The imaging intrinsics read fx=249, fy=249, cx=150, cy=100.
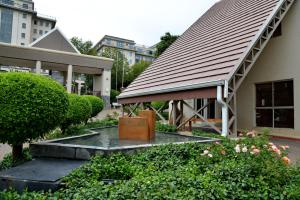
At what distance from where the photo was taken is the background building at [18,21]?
204 ft

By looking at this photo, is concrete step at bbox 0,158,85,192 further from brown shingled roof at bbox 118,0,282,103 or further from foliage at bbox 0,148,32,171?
brown shingled roof at bbox 118,0,282,103

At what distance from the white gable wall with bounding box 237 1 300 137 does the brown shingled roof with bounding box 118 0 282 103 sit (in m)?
1.51

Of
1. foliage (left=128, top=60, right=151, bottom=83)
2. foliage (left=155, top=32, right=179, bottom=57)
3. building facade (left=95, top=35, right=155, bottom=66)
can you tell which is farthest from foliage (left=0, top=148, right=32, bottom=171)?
building facade (left=95, top=35, right=155, bottom=66)

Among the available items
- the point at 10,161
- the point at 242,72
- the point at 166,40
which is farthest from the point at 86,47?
the point at 10,161

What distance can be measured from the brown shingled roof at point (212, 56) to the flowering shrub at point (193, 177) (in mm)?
3477

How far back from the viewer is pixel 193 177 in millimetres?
3631

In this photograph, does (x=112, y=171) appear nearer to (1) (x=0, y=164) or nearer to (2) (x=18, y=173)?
(2) (x=18, y=173)

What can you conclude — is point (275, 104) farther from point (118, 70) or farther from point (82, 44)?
point (82, 44)

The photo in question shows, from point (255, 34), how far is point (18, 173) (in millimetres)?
8330

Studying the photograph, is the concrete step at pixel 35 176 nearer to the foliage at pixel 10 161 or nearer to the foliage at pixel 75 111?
the foliage at pixel 10 161

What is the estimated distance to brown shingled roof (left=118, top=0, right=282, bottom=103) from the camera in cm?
857

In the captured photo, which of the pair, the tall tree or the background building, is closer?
the tall tree

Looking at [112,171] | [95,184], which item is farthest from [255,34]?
[95,184]

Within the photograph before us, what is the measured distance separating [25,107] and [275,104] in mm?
10218
